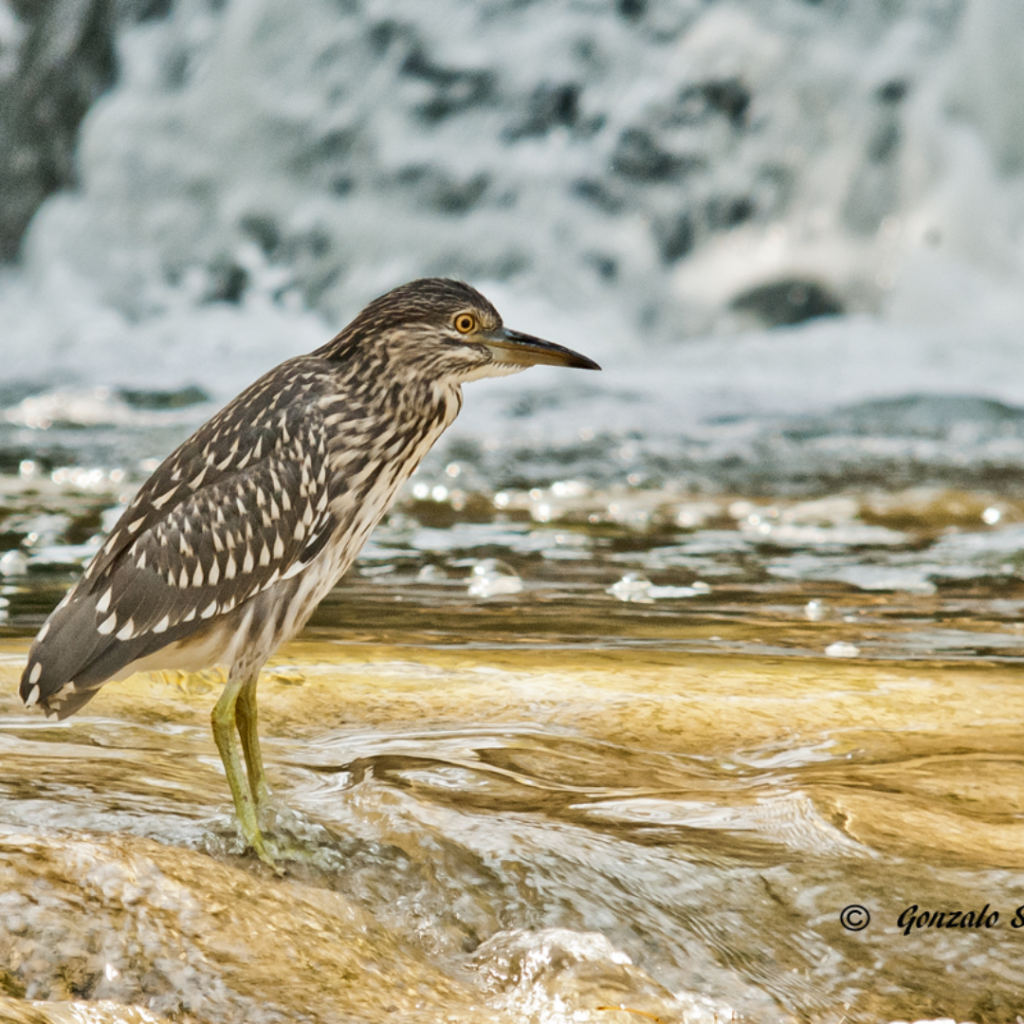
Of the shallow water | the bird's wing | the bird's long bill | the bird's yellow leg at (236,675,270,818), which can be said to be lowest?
the shallow water

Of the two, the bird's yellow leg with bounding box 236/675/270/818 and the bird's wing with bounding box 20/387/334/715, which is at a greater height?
the bird's wing with bounding box 20/387/334/715

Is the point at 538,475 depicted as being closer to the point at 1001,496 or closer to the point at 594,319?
the point at 1001,496

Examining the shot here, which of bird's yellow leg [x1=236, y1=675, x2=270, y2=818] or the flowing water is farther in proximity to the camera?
bird's yellow leg [x1=236, y1=675, x2=270, y2=818]

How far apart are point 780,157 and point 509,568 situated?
1124 cm

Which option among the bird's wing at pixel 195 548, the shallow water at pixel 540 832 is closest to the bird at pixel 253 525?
the bird's wing at pixel 195 548

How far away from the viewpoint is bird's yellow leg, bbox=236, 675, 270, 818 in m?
2.96

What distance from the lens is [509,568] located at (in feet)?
20.4

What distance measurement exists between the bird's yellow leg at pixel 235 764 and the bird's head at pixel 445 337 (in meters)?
0.89

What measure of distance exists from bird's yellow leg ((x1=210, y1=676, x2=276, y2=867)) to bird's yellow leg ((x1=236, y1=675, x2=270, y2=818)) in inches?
0.6

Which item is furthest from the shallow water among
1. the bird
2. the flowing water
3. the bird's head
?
the bird's head

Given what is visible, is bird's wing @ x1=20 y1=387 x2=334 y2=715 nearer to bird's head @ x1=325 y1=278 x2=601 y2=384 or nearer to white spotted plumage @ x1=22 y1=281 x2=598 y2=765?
white spotted plumage @ x1=22 y1=281 x2=598 y2=765

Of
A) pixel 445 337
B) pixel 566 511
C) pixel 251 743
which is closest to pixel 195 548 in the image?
pixel 251 743

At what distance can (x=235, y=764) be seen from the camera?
9.41 feet

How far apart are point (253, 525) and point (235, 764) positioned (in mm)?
521
